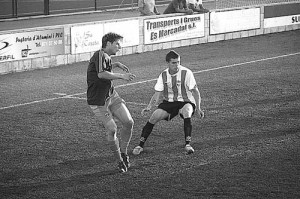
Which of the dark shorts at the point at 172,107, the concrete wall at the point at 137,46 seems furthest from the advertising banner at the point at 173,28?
the dark shorts at the point at 172,107

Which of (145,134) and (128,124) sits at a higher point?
(128,124)

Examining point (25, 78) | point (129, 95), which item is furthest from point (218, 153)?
point (25, 78)

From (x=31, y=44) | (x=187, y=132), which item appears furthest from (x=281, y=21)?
(x=187, y=132)

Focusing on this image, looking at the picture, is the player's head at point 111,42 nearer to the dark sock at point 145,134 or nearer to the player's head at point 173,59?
the player's head at point 173,59

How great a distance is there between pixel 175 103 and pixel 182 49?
13.2m

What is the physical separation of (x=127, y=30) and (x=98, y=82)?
1316cm

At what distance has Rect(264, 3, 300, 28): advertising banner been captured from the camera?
29453 mm

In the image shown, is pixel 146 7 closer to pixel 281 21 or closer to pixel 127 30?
pixel 127 30

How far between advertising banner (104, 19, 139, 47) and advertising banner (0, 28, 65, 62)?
186 cm

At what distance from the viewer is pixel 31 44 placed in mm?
21859

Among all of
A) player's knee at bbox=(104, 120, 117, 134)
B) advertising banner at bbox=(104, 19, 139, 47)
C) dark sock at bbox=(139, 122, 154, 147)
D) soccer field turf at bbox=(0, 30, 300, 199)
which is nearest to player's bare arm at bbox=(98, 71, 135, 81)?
player's knee at bbox=(104, 120, 117, 134)

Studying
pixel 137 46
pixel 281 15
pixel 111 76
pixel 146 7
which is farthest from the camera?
pixel 281 15

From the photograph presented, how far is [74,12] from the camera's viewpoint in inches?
1410

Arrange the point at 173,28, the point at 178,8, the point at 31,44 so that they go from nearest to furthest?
the point at 31,44 → the point at 173,28 → the point at 178,8
